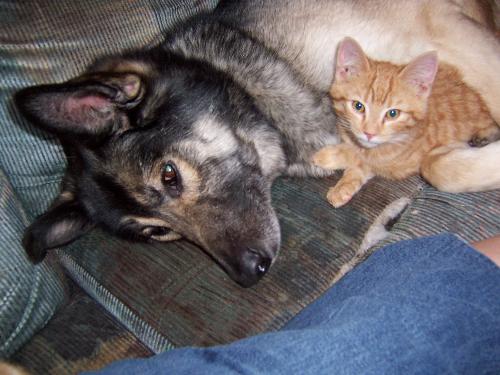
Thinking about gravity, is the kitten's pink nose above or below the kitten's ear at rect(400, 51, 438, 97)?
below

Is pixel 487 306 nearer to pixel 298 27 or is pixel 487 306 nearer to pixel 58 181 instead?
pixel 298 27

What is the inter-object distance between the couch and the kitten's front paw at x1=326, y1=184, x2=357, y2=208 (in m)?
0.03

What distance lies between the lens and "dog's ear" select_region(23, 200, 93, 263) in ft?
5.91

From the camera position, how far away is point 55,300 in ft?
6.30

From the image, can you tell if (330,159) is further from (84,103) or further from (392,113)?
(84,103)

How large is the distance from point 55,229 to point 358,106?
129 cm

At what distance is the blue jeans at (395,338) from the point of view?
1.03 meters

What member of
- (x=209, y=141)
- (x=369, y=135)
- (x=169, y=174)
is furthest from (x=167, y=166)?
(x=369, y=135)

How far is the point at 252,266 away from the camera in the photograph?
1645 millimetres

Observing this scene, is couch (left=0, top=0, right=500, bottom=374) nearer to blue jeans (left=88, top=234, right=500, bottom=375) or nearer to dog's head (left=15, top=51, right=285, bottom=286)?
dog's head (left=15, top=51, right=285, bottom=286)

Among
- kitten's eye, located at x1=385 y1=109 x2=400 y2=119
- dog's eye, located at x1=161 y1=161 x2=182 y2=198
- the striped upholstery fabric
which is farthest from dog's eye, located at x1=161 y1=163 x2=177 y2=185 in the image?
kitten's eye, located at x1=385 y1=109 x2=400 y2=119

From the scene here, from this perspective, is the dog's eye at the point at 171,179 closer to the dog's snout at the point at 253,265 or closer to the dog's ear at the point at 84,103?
the dog's ear at the point at 84,103

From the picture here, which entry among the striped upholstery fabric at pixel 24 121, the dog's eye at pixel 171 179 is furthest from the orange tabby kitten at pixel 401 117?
the striped upholstery fabric at pixel 24 121

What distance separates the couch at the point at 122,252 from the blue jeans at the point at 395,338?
38 cm
